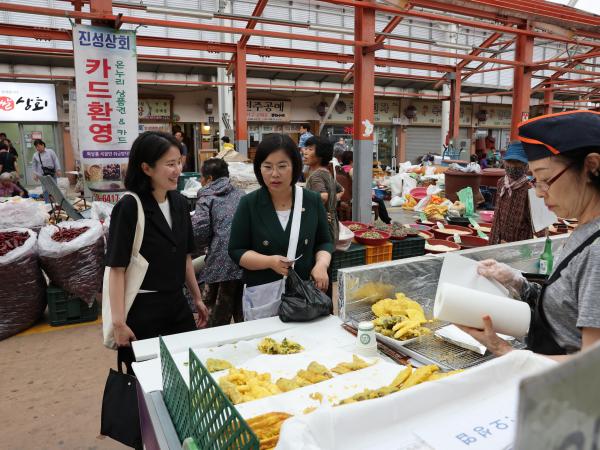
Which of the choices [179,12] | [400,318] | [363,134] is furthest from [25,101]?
[400,318]

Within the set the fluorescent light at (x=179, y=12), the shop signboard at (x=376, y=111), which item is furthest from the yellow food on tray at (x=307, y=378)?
the shop signboard at (x=376, y=111)

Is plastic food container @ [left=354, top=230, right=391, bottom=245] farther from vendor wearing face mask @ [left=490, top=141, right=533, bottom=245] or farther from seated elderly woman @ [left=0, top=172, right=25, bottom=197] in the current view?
seated elderly woman @ [left=0, top=172, right=25, bottom=197]

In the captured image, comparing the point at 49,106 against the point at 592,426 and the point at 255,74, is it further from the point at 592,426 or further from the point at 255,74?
the point at 592,426

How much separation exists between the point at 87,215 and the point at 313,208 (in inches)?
181

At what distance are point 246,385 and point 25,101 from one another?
16181mm

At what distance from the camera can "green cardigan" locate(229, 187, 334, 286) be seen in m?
2.30

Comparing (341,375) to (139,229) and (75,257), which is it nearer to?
(139,229)

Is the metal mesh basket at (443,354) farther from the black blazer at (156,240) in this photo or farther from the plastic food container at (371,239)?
the plastic food container at (371,239)

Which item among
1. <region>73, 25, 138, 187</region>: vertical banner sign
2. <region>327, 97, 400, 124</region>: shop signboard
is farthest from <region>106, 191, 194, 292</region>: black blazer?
<region>327, 97, 400, 124</region>: shop signboard

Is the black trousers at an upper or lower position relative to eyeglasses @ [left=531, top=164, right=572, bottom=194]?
lower

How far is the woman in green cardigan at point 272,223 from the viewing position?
88.6 inches

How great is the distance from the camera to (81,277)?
414cm

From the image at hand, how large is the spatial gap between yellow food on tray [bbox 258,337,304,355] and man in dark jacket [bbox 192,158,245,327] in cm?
156

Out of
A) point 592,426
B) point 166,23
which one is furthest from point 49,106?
point 592,426
